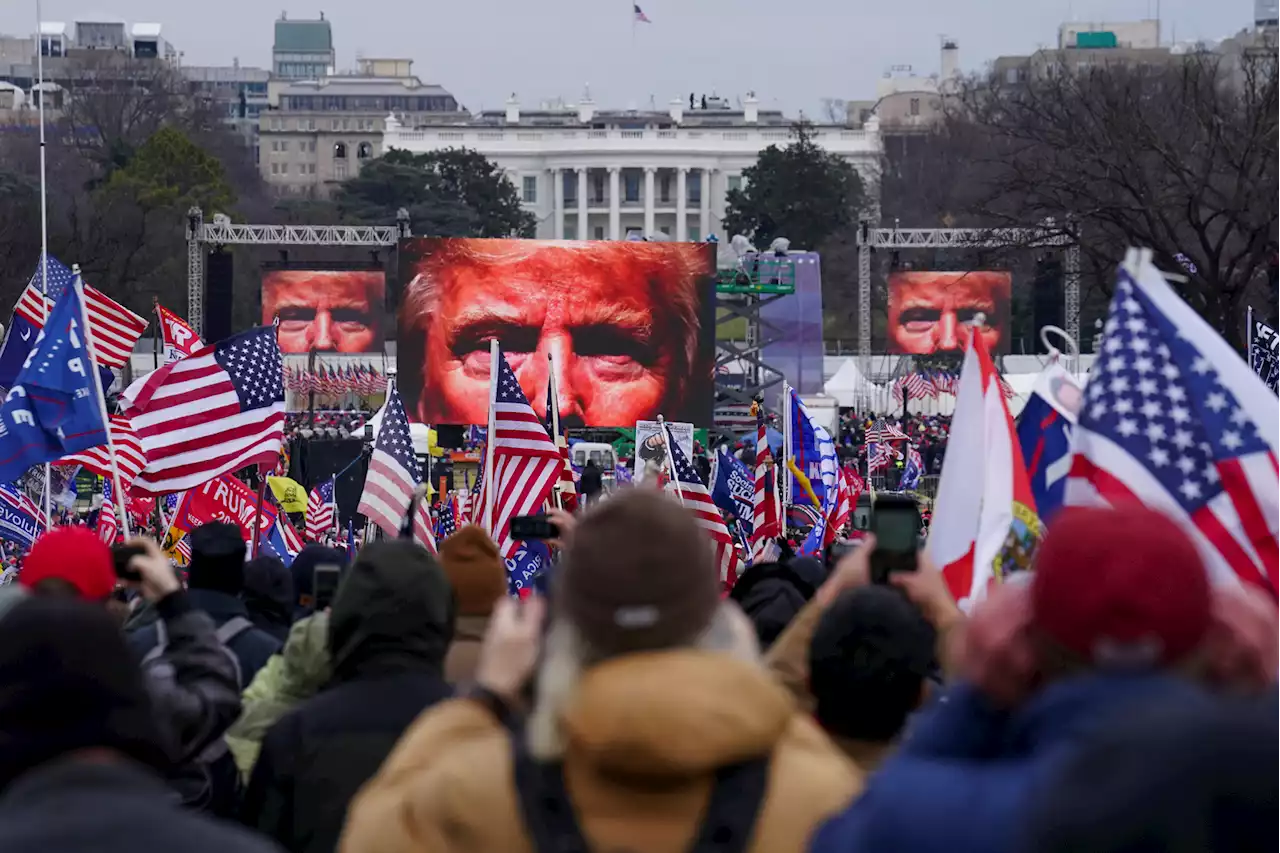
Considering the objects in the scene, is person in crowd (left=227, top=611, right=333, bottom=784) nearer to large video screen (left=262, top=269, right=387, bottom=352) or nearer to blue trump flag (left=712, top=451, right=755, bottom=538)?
blue trump flag (left=712, top=451, right=755, bottom=538)

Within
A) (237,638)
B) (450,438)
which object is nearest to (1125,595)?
(237,638)

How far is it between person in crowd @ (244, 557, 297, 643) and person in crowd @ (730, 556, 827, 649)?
1246 mm

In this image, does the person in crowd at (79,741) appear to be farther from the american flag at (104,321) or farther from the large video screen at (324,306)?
the large video screen at (324,306)

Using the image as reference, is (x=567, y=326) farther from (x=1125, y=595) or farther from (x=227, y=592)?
(x=1125, y=595)

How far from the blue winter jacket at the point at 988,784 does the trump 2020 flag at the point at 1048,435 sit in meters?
3.96

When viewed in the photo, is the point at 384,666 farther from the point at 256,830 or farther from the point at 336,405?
the point at 336,405

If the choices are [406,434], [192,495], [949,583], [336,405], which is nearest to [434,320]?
[336,405]

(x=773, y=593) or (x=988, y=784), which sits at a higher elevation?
(x=988, y=784)

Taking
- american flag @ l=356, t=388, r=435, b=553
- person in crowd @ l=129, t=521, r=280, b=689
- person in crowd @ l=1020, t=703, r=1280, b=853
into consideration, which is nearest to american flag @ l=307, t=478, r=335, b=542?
american flag @ l=356, t=388, r=435, b=553

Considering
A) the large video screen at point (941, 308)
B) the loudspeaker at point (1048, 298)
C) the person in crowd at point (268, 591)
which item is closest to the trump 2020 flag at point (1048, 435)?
the person in crowd at point (268, 591)

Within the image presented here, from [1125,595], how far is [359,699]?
1894 millimetres

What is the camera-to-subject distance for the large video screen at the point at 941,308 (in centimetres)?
5528

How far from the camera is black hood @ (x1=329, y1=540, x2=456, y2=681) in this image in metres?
4.08

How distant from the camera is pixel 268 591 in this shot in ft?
21.8
